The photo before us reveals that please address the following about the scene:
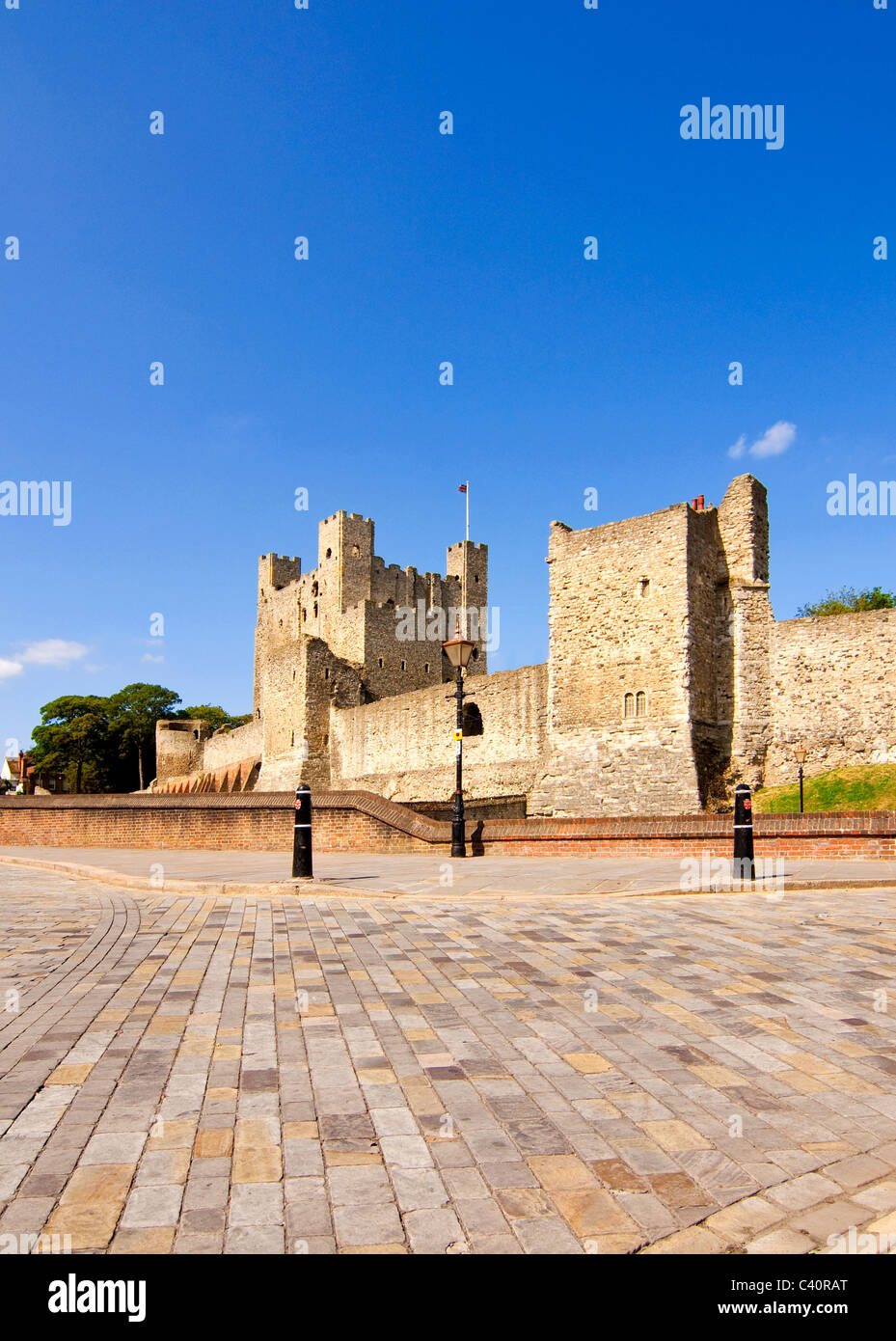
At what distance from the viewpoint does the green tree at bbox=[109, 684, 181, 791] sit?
80.6m

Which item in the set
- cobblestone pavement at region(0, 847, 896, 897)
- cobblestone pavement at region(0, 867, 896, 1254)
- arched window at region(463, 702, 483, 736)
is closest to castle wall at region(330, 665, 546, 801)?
arched window at region(463, 702, 483, 736)

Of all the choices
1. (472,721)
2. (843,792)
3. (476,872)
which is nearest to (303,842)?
(476,872)

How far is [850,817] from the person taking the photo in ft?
43.8

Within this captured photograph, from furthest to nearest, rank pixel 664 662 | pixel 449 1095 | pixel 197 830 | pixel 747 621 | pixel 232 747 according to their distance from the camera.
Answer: pixel 232 747
pixel 747 621
pixel 664 662
pixel 197 830
pixel 449 1095

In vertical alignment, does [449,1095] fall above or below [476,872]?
above

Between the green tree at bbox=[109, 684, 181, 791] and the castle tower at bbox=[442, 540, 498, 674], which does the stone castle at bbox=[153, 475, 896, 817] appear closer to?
the castle tower at bbox=[442, 540, 498, 674]

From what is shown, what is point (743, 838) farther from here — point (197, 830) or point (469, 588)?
point (469, 588)

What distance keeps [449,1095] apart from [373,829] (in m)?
13.7

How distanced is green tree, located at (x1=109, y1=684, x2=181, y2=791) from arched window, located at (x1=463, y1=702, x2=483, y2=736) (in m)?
52.1

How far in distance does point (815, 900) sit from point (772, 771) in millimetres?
14698

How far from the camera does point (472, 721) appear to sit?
3391 cm

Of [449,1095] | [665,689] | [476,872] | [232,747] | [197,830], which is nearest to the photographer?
[449,1095]

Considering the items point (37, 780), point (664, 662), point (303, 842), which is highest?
point (664, 662)

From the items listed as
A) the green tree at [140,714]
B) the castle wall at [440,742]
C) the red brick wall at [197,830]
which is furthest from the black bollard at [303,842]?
the green tree at [140,714]
